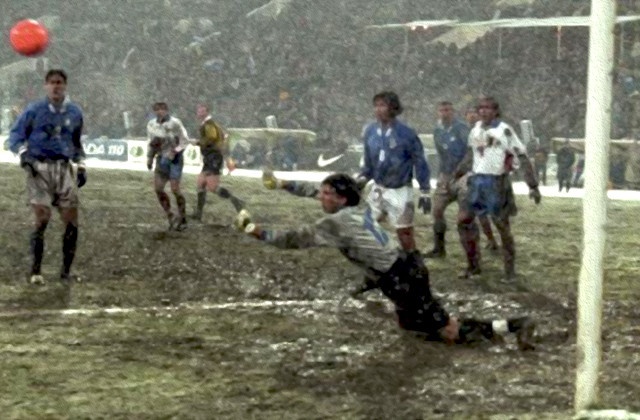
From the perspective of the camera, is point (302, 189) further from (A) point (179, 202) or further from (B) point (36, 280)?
(A) point (179, 202)

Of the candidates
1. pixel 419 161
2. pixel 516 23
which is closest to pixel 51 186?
pixel 419 161

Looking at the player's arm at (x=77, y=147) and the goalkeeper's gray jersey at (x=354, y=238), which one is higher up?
the player's arm at (x=77, y=147)

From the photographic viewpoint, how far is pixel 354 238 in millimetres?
9328

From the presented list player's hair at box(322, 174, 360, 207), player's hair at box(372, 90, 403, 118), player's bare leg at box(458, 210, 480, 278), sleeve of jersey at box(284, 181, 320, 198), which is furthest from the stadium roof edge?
player's hair at box(322, 174, 360, 207)

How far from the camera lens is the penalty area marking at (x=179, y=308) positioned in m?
11.1

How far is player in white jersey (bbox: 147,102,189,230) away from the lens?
18969 mm

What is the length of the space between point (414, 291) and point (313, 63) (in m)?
37.5

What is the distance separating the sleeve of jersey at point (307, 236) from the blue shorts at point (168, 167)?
997 centimetres

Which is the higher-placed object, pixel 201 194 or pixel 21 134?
pixel 21 134

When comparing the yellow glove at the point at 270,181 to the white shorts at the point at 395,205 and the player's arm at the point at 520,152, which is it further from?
the player's arm at the point at 520,152

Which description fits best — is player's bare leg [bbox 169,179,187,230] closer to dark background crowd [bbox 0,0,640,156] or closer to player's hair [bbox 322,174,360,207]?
player's hair [bbox 322,174,360,207]

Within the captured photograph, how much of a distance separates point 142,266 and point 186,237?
11.4 ft

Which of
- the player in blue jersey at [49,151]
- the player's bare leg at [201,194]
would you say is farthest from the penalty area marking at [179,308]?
the player's bare leg at [201,194]

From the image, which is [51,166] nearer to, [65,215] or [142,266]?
[65,215]
